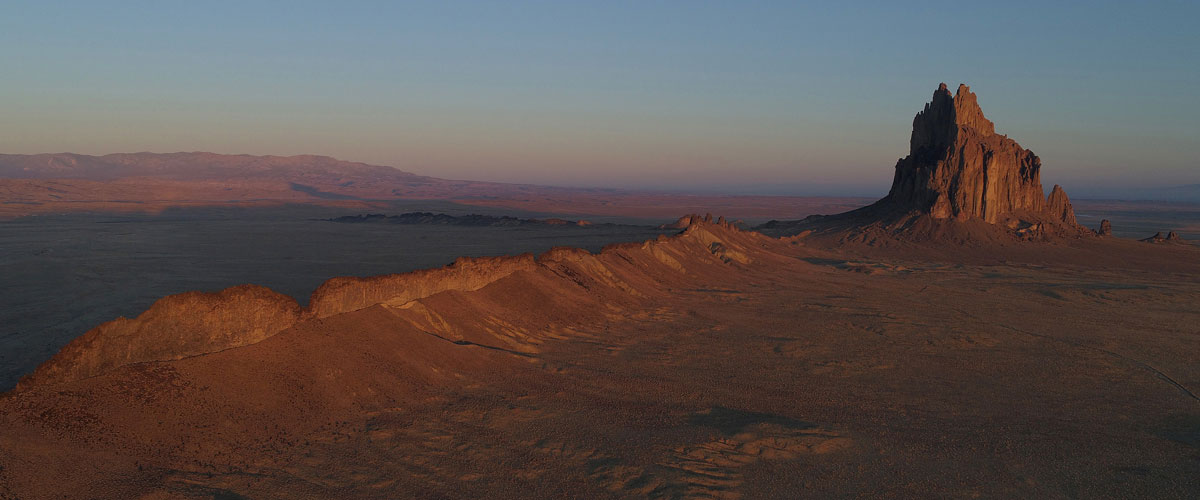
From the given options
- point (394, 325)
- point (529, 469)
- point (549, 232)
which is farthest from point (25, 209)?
point (529, 469)

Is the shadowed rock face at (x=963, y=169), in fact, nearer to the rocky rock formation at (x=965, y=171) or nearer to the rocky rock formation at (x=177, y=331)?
the rocky rock formation at (x=965, y=171)

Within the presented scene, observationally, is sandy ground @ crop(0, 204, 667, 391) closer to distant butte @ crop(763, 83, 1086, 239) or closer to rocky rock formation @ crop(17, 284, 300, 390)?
rocky rock formation @ crop(17, 284, 300, 390)

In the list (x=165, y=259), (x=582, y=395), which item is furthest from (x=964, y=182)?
(x=165, y=259)

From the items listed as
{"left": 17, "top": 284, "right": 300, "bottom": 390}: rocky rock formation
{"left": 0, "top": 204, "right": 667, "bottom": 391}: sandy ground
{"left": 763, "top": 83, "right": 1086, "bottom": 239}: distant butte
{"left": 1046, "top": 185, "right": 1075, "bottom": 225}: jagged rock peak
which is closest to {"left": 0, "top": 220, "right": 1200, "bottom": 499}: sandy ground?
{"left": 17, "top": 284, "right": 300, "bottom": 390}: rocky rock formation

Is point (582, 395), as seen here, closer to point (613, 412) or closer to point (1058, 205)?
point (613, 412)

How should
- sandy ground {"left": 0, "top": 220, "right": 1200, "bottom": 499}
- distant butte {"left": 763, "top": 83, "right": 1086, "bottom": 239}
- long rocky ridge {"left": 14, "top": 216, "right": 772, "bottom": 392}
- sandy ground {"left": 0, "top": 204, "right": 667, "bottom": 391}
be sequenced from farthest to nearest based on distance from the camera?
distant butte {"left": 763, "top": 83, "right": 1086, "bottom": 239} → sandy ground {"left": 0, "top": 204, "right": 667, "bottom": 391} → long rocky ridge {"left": 14, "top": 216, "right": 772, "bottom": 392} → sandy ground {"left": 0, "top": 220, "right": 1200, "bottom": 499}

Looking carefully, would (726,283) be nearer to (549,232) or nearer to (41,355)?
(41,355)

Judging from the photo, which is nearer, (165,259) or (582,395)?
(582,395)

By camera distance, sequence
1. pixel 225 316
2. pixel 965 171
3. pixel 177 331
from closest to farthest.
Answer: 1. pixel 177 331
2. pixel 225 316
3. pixel 965 171
